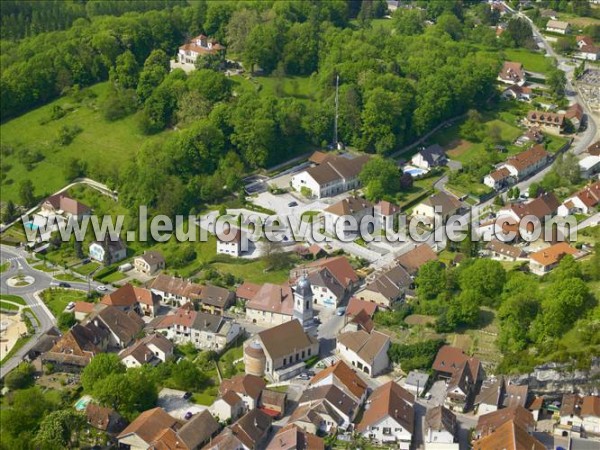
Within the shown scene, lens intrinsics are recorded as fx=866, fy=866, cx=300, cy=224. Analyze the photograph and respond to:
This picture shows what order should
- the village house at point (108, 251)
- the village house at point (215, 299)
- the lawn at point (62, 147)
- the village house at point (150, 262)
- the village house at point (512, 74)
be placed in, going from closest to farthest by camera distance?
the village house at point (215, 299) → the village house at point (150, 262) → the village house at point (108, 251) → the lawn at point (62, 147) → the village house at point (512, 74)

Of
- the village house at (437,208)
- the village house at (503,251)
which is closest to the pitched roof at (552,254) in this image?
the village house at (503,251)

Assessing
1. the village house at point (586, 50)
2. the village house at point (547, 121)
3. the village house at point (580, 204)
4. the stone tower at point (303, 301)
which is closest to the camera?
the stone tower at point (303, 301)

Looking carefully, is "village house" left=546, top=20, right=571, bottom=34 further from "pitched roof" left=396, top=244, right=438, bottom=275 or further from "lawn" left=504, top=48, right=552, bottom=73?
"pitched roof" left=396, top=244, right=438, bottom=275

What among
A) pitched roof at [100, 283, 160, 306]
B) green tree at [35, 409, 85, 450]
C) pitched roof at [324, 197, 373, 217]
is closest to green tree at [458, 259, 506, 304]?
pitched roof at [324, 197, 373, 217]

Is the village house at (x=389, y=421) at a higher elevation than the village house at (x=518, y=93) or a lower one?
higher

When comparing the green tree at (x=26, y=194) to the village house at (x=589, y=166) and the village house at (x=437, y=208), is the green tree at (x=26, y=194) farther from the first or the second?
the village house at (x=589, y=166)

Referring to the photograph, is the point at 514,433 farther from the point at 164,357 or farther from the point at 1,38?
the point at 1,38

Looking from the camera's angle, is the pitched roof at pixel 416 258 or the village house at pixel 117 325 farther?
the pitched roof at pixel 416 258
